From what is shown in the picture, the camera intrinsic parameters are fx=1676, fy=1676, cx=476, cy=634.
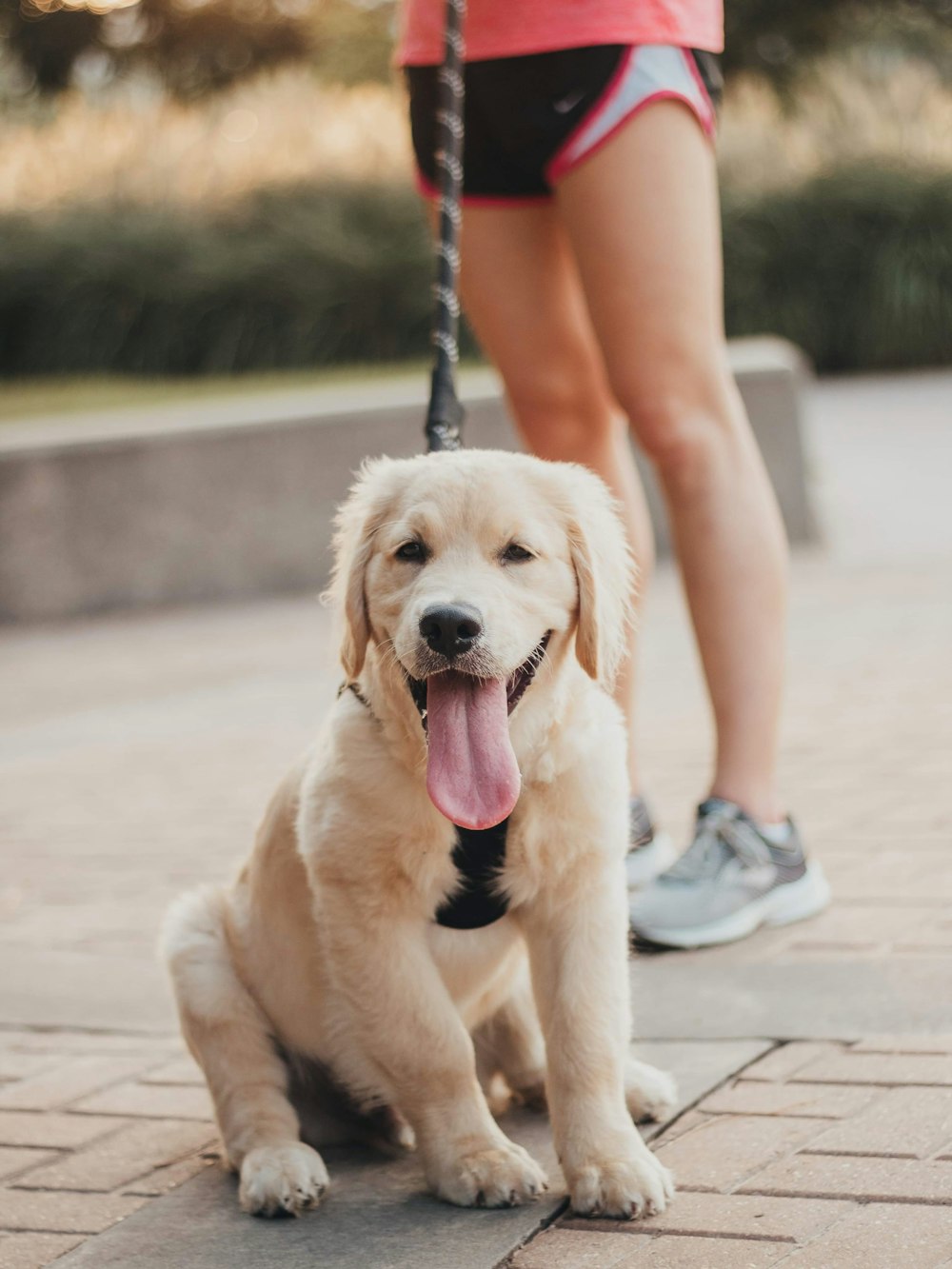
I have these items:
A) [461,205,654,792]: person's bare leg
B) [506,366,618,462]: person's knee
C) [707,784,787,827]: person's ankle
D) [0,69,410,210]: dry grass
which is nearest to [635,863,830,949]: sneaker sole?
[707,784,787,827]: person's ankle

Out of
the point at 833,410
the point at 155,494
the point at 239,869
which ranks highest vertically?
the point at 239,869

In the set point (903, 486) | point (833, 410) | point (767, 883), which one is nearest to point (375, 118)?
point (833, 410)

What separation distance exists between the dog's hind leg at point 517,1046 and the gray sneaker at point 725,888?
0.60 meters

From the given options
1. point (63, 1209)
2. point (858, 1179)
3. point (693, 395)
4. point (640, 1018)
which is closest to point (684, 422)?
point (693, 395)

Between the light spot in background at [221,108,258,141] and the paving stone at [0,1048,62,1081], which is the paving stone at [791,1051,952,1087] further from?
the light spot in background at [221,108,258,141]

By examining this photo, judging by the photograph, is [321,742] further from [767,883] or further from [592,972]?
[767,883]

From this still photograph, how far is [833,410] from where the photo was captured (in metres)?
14.3

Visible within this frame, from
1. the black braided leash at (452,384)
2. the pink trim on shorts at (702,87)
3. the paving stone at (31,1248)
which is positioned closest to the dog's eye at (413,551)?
the black braided leash at (452,384)

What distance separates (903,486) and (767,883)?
7.01 metres

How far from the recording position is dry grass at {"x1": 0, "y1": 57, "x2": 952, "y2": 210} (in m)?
17.4

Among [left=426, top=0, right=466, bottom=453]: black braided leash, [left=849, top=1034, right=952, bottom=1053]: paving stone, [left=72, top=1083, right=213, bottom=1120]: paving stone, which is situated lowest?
[left=72, top=1083, right=213, bottom=1120]: paving stone

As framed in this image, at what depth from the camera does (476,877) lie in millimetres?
2332

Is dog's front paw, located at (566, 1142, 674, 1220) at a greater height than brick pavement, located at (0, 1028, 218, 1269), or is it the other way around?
dog's front paw, located at (566, 1142, 674, 1220)

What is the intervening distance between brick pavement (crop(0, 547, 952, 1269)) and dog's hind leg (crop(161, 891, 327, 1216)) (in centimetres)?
7
